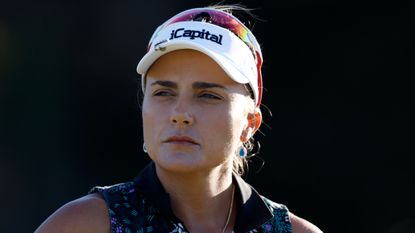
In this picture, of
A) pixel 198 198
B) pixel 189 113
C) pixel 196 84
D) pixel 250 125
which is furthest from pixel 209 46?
pixel 198 198

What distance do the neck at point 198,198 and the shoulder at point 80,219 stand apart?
29cm

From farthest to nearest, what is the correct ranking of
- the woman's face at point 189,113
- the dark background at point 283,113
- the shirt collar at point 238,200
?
1. the dark background at point 283,113
2. the shirt collar at point 238,200
3. the woman's face at point 189,113

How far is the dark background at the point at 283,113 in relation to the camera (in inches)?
259

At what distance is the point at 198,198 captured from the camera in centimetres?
326

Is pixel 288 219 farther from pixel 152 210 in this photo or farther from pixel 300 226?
pixel 152 210

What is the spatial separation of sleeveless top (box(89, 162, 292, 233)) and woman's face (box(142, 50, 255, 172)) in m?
0.13

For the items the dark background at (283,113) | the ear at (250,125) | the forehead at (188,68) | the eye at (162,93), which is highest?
the forehead at (188,68)

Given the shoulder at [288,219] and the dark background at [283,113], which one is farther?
the dark background at [283,113]

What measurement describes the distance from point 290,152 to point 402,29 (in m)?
Answer: 1.25

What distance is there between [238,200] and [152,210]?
42 cm

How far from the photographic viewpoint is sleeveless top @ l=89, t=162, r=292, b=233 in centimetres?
305

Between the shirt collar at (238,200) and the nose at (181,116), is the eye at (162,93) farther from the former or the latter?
the shirt collar at (238,200)

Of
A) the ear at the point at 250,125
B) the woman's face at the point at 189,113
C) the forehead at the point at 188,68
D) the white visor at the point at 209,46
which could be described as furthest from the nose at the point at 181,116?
the ear at the point at 250,125

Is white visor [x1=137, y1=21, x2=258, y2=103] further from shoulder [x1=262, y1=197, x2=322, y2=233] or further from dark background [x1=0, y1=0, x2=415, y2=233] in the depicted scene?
dark background [x1=0, y1=0, x2=415, y2=233]
